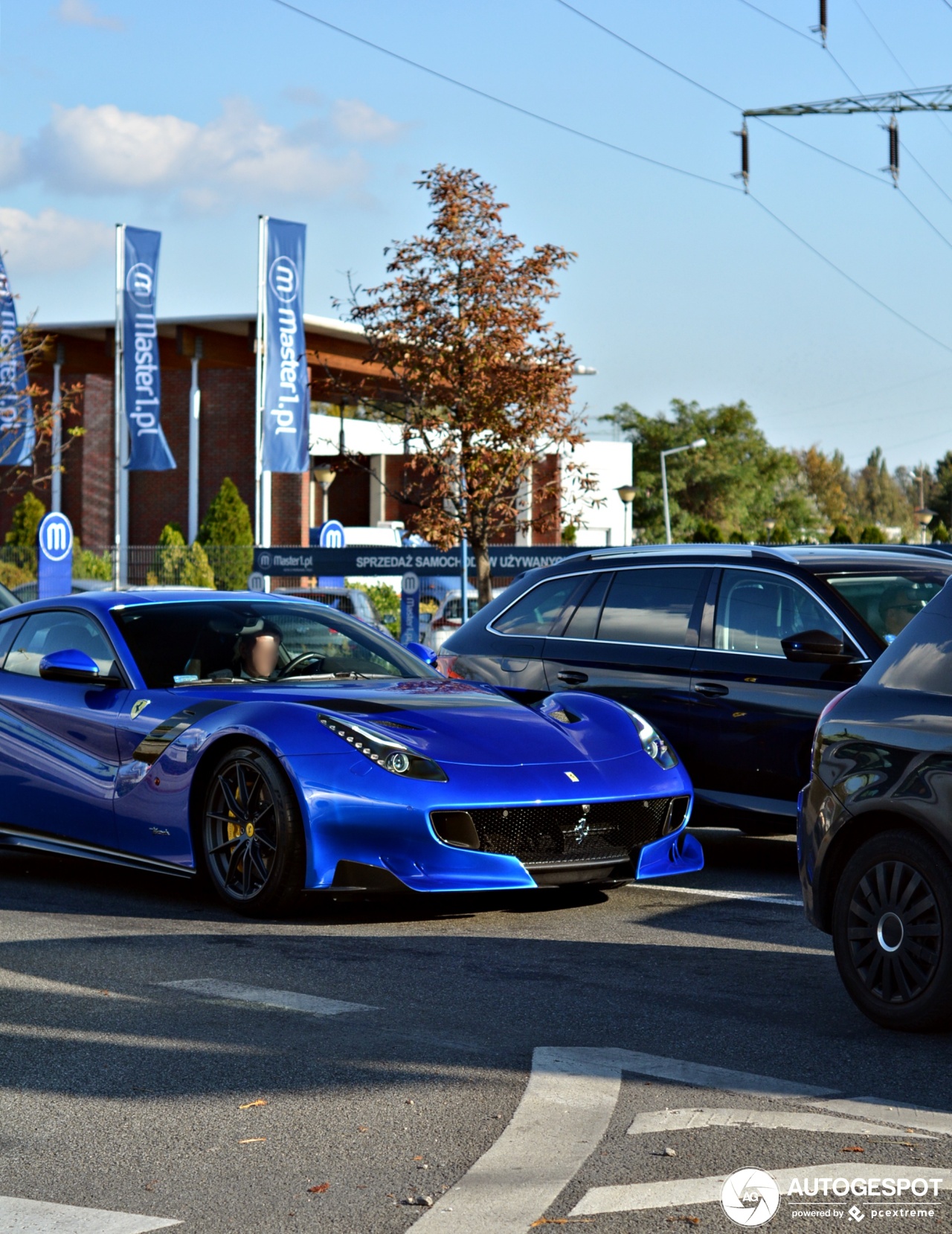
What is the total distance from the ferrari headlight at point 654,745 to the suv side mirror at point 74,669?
2.50m

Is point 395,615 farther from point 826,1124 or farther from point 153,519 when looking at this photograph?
point 826,1124

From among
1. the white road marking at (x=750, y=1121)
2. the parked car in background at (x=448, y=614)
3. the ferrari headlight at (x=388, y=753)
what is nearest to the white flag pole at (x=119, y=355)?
the parked car in background at (x=448, y=614)

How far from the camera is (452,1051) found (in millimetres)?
4953

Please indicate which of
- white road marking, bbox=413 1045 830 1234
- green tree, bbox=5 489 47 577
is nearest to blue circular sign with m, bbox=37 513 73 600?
white road marking, bbox=413 1045 830 1234

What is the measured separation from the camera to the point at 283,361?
32688 mm

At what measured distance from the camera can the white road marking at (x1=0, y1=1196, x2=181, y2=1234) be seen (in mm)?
3523

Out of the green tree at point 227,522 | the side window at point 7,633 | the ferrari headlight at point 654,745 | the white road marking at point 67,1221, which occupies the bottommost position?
the white road marking at point 67,1221

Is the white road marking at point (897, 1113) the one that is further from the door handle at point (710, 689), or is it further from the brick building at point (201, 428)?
the brick building at point (201, 428)

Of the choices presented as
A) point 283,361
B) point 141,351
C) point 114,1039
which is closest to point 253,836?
point 114,1039

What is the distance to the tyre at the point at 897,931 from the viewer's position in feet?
16.5

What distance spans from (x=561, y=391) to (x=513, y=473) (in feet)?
4.31

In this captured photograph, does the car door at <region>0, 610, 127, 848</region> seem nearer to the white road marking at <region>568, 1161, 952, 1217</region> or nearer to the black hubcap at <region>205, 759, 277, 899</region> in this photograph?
the black hubcap at <region>205, 759, 277, 899</region>

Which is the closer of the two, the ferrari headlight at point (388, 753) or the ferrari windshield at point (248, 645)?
the ferrari headlight at point (388, 753)

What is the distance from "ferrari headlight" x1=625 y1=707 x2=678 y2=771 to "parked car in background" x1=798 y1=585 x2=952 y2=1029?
1947mm
